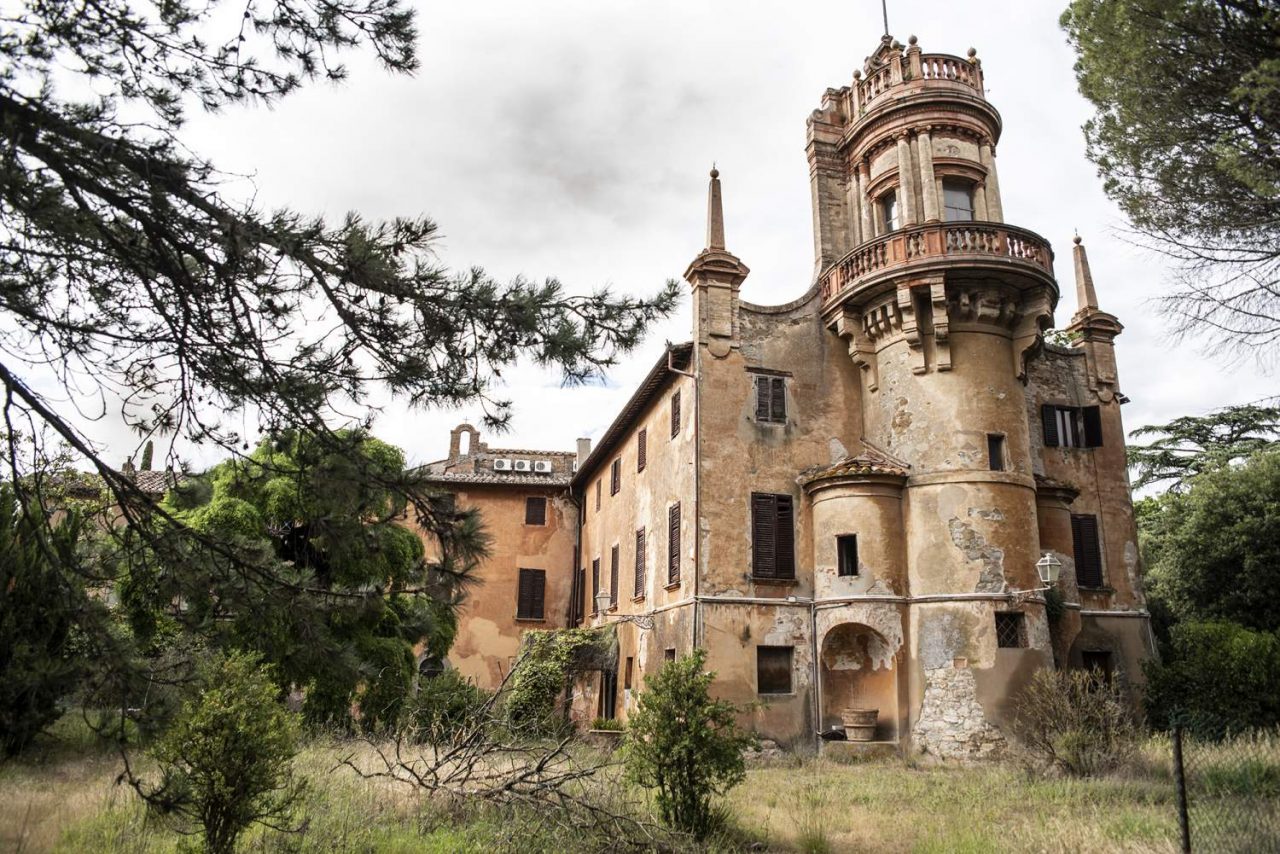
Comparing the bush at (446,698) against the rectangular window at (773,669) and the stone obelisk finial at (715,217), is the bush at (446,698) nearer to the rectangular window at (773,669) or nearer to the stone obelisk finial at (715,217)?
the rectangular window at (773,669)

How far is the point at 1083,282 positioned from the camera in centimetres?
2320

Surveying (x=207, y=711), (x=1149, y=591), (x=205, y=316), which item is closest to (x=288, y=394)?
(x=205, y=316)

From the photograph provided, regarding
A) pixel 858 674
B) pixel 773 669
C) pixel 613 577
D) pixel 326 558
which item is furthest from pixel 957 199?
pixel 326 558

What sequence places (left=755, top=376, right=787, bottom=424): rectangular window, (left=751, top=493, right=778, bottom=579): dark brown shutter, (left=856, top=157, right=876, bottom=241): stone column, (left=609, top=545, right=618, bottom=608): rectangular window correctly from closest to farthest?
(left=751, top=493, right=778, bottom=579): dark brown shutter
(left=755, top=376, right=787, bottom=424): rectangular window
(left=856, top=157, right=876, bottom=241): stone column
(left=609, top=545, right=618, bottom=608): rectangular window

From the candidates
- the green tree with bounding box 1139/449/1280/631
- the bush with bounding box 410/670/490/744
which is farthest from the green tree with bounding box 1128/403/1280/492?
the bush with bounding box 410/670/490/744

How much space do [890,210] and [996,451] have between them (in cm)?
664

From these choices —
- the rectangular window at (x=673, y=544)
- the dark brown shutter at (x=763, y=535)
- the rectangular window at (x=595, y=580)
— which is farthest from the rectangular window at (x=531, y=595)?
the dark brown shutter at (x=763, y=535)

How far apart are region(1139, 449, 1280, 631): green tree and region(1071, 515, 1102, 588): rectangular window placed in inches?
149

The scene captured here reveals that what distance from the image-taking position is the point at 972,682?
16.9 metres

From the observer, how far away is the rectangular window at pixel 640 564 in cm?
2278

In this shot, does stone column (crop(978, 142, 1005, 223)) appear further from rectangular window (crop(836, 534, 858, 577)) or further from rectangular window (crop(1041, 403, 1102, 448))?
rectangular window (crop(836, 534, 858, 577))

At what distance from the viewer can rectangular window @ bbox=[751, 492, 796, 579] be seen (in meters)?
19.0

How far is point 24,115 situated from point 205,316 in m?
1.54

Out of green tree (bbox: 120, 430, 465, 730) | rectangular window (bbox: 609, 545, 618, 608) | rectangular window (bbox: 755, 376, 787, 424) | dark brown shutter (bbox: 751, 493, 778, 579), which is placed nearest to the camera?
green tree (bbox: 120, 430, 465, 730)
